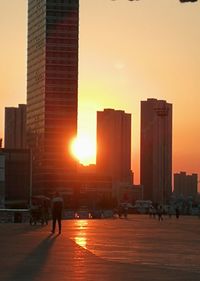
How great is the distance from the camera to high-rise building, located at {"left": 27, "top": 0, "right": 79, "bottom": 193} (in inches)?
6988

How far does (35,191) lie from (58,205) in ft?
509

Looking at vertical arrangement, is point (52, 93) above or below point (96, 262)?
above

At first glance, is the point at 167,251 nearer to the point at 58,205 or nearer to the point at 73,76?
the point at 58,205

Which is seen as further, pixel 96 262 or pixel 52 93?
pixel 52 93

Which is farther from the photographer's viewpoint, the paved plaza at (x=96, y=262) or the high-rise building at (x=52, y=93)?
the high-rise building at (x=52, y=93)

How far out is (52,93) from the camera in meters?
178

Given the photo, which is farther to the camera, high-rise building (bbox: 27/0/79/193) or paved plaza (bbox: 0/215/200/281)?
high-rise building (bbox: 27/0/79/193)

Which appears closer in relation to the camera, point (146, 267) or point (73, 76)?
point (146, 267)

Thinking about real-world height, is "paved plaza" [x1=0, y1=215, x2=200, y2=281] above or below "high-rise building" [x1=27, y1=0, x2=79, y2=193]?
below

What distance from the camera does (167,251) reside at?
16.7 metres

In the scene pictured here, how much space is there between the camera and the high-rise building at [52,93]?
178m

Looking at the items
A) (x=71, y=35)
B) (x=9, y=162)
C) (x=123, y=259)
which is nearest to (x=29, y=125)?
(x=71, y=35)

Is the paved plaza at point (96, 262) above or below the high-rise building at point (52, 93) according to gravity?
below

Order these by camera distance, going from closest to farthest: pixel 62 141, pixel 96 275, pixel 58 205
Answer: pixel 96 275 < pixel 58 205 < pixel 62 141
